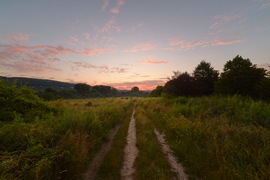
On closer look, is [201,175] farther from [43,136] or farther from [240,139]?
[43,136]

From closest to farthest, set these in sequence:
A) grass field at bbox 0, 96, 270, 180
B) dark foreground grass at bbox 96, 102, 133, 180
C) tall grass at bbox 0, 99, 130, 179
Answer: tall grass at bbox 0, 99, 130, 179
grass field at bbox 0, 96, 270, 180
dark foreground grass at bbox 96, 102, 133, 180

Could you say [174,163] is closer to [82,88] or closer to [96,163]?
[96,163]

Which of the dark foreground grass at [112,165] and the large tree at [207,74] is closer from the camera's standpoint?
the dark foreground grass at [112,165]

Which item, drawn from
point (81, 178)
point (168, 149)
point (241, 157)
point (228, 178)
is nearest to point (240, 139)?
point (241, 157)

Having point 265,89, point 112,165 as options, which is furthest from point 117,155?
point 265,89

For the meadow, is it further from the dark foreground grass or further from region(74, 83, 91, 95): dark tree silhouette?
region(74, 83, 91, 95): dark tree silhouette

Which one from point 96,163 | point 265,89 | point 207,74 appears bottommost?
point 96,163

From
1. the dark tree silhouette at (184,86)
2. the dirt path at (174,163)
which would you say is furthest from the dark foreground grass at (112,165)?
the dark tree silhouette at (184,86)

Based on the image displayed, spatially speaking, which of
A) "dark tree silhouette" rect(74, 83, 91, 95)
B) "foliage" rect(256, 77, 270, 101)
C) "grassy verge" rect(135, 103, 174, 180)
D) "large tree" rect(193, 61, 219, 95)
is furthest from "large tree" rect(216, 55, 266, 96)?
"dark tree silhouette" rect(74, 83, 91, 95)

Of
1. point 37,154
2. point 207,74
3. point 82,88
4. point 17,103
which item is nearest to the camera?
point 37,154

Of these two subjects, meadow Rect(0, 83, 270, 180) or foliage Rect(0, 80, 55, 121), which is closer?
meadow Rect(0, 83, 270, 180)

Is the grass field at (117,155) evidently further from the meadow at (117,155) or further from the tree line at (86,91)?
the tree line at (86,91)

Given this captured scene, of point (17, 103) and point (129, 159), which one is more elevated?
point (17, 103)

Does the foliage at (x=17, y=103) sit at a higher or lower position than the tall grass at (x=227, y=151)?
higher
